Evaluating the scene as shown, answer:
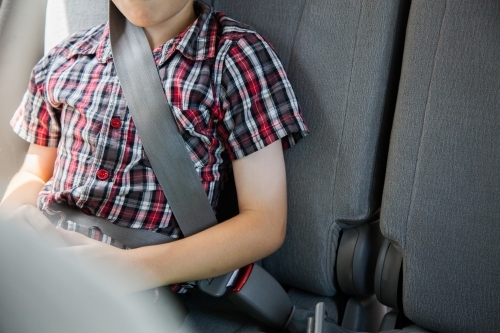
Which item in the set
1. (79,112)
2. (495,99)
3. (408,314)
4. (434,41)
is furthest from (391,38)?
(79,112)

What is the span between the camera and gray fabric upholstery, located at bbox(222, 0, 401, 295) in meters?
1.33

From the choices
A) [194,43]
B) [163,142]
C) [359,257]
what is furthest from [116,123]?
[359,257]

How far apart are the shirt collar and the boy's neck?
0.09ft

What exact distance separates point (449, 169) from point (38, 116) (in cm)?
87

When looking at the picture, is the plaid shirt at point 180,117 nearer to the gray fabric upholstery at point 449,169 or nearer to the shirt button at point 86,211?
the shirt button at point 86,211

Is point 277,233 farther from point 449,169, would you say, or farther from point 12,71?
→ point 12,71

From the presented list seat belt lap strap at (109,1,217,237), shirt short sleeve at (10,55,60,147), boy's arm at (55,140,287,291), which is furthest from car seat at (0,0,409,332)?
shirt short sleeve at (10,55,60,147)

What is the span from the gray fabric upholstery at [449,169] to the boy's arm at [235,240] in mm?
211

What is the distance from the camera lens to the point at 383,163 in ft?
4.55

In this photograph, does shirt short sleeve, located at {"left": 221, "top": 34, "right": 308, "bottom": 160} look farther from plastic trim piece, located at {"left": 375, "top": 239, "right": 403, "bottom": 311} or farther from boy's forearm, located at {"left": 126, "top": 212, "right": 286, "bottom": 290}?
plastic trim piece, located at {"left": 375, "top": 239, "right": 403, "bottom": 311}

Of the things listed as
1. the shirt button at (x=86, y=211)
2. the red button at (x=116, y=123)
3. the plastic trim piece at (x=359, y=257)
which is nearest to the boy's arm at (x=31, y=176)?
the shirt button at (x=86, y=211)

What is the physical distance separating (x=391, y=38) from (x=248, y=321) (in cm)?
63

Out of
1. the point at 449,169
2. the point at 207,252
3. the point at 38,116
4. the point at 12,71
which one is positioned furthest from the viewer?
the point at 12,71

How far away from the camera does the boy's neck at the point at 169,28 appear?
1.42 metres
